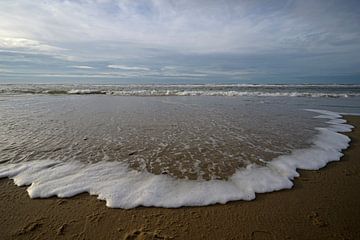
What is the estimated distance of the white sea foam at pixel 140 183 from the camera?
304cm

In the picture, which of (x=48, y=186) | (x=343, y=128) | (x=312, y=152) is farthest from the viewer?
(x=343, y=128)

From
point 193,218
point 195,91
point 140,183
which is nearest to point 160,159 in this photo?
point 140,183

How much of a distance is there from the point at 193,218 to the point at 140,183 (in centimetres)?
113

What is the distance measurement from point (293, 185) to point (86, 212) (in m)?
3.16

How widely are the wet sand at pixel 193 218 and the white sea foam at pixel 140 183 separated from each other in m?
0.14

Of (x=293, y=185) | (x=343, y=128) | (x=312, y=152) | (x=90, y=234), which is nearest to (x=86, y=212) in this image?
(x=90, y=234)

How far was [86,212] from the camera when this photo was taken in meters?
2.72

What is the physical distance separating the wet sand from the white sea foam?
0.47ft

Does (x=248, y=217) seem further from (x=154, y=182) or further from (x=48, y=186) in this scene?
(x=48, y=186)

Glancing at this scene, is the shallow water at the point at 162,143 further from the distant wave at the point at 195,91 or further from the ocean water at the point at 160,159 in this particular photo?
the distant wave at the point at 195,91

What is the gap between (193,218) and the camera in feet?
8.70

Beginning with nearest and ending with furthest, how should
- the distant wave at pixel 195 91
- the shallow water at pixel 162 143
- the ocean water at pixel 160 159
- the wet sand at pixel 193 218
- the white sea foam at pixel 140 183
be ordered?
the wet sand at pixel 193 218 → the white sea foam at pixel 140 183 → the ocean water at pixel 160 159 → the shallow water at pixel 162 143 → the distant wave at pixel 195 91

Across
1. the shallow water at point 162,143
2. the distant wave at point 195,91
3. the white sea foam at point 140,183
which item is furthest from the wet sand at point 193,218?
the distant wave at point 195,91

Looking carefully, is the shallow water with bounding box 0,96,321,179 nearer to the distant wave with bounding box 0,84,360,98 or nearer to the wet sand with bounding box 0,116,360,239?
the wet sand with bounding box 0,116,360,239
